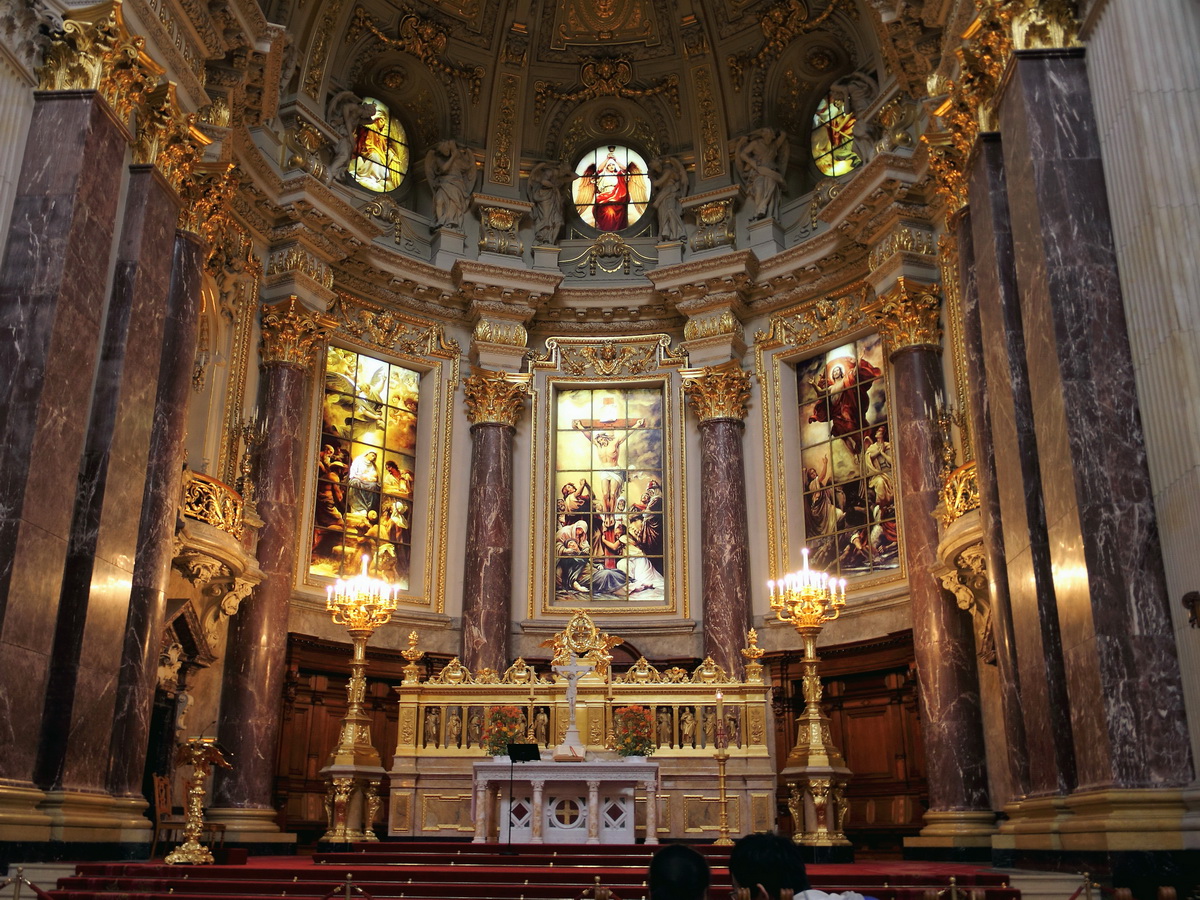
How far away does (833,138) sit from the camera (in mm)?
20922

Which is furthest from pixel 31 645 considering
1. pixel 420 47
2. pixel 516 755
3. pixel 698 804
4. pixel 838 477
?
pixel 420 47

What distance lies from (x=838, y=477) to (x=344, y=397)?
8696 millimetres

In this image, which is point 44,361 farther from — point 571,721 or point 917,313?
point 917,313

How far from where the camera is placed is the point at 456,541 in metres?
19.9

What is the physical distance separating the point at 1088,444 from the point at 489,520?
1226cm

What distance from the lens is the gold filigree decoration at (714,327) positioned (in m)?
20.3

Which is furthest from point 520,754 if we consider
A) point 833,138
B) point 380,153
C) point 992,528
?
point 833,138

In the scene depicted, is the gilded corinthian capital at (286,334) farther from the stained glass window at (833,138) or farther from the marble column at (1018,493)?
the marble column at (1018,493)

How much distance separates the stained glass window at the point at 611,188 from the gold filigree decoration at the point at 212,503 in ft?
34.8

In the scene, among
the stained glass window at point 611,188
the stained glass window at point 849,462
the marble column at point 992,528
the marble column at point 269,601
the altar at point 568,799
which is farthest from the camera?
the stained glass window at point 611,188

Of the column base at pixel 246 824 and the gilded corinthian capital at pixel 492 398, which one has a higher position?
the gilded corinthian capital at pixel 492 398

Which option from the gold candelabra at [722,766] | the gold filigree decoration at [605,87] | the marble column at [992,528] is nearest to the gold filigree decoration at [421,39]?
the gold filigree decoration at [605,87]

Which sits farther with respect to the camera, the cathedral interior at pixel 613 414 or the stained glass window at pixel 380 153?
the stained glass window at pixel 380 153

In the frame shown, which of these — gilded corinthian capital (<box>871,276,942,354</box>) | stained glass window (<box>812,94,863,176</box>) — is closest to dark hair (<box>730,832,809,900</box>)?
gilded corinthian capital (<box>871,276,942,354</box>)
